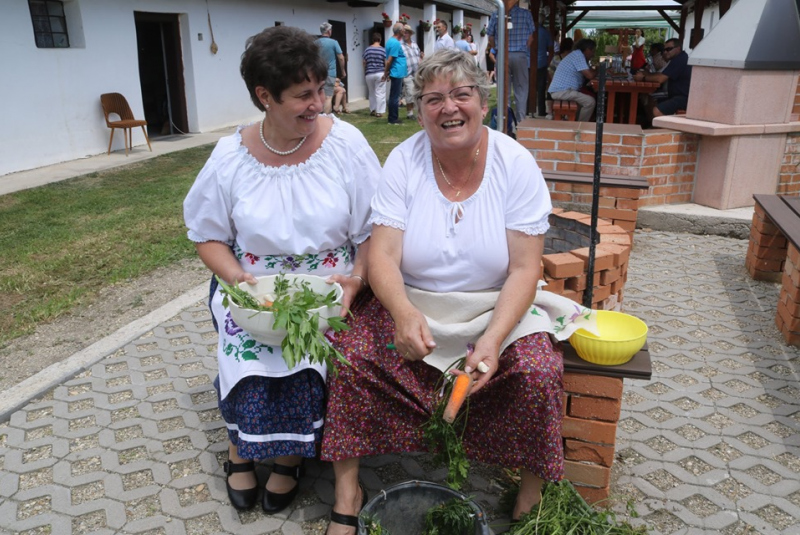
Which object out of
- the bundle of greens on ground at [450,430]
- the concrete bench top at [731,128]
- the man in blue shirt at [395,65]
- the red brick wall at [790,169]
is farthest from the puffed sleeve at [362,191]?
the man in blue shirt at [395,65]

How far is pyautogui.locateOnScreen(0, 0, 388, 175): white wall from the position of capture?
31.0 feet

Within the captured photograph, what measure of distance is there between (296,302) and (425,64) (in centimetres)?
97

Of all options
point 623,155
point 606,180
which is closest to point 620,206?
point 606,180

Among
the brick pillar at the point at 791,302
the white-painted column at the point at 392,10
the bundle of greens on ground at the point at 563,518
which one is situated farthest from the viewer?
the white-painted column at the point at 392,10

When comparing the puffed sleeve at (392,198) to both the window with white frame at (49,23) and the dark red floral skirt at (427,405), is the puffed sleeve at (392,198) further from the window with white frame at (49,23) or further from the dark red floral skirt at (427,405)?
the window with white frame at (49,23)

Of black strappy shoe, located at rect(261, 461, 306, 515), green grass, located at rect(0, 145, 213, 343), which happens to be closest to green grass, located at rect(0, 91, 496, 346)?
green grass, located at rect(0, 145, 213, 343)

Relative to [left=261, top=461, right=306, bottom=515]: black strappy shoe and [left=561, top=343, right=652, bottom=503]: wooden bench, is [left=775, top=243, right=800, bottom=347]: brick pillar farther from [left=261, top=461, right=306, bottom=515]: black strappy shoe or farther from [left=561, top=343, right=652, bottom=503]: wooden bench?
[left=261, top=461, right=306, bottom=515]: black strappy shoe

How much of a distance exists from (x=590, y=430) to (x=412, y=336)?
799 mm

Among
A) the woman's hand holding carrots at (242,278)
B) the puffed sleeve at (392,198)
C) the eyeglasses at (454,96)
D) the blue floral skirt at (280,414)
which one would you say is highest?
the eyeglasses at (454,96)

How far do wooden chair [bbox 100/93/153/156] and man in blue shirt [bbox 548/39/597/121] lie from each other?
639 cm

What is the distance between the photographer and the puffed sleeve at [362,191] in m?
2.83

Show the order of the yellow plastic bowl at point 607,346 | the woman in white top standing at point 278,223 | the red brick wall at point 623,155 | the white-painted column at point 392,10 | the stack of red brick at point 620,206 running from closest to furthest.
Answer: the yellow plastic bowl at point 607,346 < the woman in white top standing at point 278,223 < the stack of red brick at point 620,206 < the red brick wall at point 623,155 < the white-painted column at point 392,10

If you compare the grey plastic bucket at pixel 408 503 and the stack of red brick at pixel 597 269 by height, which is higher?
the stack of red brick at pixel 597 269

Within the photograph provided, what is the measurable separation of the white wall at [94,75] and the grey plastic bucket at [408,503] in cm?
912
